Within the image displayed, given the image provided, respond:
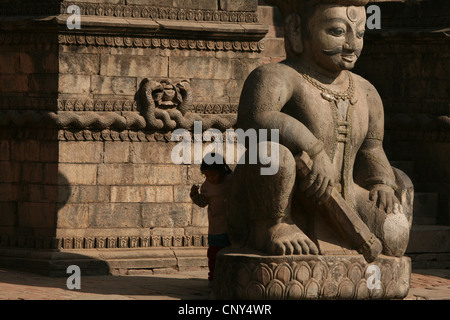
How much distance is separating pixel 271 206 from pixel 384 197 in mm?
1193

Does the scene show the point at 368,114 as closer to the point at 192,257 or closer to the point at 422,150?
the point at 192,257

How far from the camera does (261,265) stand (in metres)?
11.3

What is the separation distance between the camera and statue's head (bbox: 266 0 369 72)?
11.9 m

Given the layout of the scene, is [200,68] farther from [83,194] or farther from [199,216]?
[83,194]

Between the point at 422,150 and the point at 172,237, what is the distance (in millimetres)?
3661

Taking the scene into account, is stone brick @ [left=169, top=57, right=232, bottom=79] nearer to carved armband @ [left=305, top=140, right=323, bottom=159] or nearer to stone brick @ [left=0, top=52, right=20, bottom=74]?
stone brick @ [left=0, top=52, right=20, bottom=74]

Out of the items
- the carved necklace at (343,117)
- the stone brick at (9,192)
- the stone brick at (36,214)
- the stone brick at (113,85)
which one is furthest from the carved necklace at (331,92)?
the stone brick at (9,192)

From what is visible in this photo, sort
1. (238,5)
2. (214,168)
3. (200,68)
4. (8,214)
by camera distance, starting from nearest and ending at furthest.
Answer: (214,168) → (8,214) → (200,68) → (238,5)

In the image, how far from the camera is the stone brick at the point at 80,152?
13.9 m

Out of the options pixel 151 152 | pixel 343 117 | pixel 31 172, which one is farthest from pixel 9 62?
pixel 343 117

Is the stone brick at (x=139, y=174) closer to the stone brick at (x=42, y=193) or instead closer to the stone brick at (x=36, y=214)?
the stone brick at (x=42, y=193)

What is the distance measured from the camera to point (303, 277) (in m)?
11.4

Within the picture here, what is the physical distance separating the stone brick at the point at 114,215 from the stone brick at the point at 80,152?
1.65ft

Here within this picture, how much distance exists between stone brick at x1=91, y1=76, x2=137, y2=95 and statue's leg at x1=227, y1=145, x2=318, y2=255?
9.68ft
